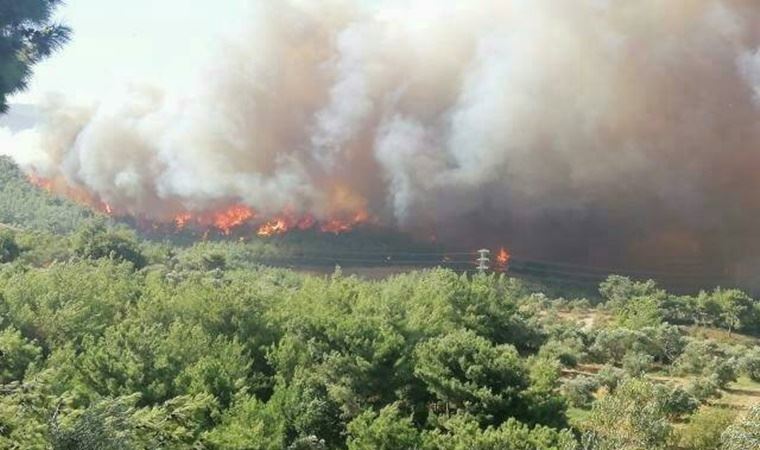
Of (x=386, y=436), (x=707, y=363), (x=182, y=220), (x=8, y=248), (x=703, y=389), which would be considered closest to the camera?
(x=386, y=436)

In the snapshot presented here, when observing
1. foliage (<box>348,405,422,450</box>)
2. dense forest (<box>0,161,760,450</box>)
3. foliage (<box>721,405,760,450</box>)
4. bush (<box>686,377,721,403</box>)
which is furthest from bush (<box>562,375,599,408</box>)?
foliage (<box>721,405,760,450</box>)

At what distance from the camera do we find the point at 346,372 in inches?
968

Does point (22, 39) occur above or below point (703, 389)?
above

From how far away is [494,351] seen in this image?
75.9 feet

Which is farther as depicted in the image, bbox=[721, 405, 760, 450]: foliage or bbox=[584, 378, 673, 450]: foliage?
bbox=[584, 378, 673, 450]: foliage

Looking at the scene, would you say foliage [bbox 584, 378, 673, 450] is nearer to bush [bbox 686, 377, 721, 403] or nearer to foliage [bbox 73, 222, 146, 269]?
bush [bbox 686, 377, 721, 403]

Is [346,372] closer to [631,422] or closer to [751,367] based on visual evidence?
[631,422]

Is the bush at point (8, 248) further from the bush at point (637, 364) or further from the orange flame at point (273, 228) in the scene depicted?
the bush at point (637, 364)

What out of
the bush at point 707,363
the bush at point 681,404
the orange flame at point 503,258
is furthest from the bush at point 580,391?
the orange flame at point 503,258

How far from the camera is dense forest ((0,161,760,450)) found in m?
16.6

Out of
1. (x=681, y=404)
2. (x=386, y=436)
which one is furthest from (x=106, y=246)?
(x=681, y=404)

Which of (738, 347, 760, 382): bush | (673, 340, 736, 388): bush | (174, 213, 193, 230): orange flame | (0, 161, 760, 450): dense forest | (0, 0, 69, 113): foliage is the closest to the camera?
(0, 0, 69, 113): foliage

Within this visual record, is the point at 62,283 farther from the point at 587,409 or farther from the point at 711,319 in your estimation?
the point at 711,319

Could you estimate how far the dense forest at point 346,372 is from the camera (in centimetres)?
1658
